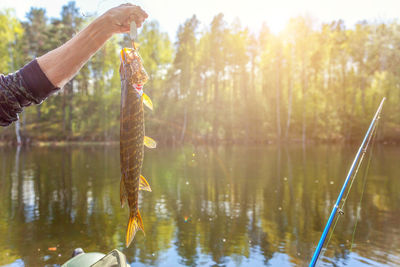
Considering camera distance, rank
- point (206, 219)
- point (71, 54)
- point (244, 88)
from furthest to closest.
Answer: point (244, 88)
point (206, 219)
point (71, 54)

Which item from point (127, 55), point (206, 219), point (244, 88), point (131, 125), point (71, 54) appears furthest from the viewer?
point (244, 88)

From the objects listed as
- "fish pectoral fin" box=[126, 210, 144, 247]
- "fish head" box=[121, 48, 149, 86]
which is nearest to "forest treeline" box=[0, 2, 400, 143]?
"fish pectoral fin" box=[126, 210, 144, 247]

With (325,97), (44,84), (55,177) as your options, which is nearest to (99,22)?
(44,84)

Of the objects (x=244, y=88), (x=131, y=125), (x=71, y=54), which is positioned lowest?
(x=131, y=125)

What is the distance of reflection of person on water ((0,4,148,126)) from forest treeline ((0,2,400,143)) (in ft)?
156

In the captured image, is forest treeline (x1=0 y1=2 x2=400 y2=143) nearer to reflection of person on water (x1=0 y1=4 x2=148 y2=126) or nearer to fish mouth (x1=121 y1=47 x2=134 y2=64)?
fish mouth (x1=121 y1=47 x2=134 y2=64)

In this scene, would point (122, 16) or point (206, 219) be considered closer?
point (122, 16)

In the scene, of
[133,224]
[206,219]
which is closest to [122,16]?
[133,224]

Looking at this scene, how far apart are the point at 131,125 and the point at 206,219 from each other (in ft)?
36.8

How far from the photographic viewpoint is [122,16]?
1587 millimetres

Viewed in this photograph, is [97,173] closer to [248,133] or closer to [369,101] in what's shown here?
[248,133]

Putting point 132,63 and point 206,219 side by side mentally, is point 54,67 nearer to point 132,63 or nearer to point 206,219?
point 132,63

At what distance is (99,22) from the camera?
1545mm

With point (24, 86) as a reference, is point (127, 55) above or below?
above
